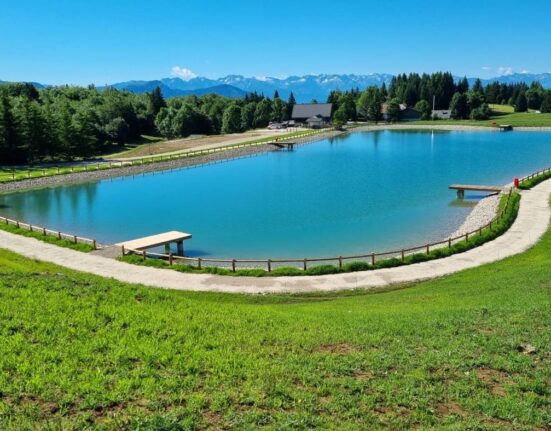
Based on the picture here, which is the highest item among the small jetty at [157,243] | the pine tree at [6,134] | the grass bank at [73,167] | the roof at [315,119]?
the roof at [315,119]

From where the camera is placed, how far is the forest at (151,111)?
2928 inches

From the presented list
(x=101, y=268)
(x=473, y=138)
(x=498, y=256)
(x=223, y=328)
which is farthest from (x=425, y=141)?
(x=223, y=328)

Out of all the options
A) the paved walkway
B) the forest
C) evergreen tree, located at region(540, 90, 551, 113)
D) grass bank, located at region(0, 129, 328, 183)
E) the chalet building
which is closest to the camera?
the paved walkway

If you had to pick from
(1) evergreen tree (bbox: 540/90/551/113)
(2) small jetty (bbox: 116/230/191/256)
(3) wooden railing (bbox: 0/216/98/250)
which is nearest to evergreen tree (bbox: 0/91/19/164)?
(3) wooden railing (bbox: 0/216/98/250)

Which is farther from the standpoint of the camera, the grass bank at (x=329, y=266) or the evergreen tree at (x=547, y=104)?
the evergreen tree at (x=547, y=104)

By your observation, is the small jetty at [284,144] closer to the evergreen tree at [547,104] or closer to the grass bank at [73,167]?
the grass bank at [73,167]

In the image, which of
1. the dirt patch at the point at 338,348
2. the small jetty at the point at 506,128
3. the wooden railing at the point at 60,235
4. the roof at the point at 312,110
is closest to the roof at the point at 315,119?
the roof at the point at 312,110

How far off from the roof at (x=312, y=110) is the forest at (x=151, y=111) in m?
3.44

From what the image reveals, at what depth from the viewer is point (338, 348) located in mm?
12164

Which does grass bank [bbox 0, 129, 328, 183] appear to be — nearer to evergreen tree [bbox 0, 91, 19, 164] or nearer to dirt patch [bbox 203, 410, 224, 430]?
evergreen tree [bbox 0, 91, 19, 164]

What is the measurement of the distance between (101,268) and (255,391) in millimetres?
18740

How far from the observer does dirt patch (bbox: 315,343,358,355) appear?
11883 millimetres

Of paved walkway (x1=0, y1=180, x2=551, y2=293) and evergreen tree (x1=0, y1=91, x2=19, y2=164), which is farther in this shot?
evergreen tree (x1=0, y1=91, x2=19, y2=164)

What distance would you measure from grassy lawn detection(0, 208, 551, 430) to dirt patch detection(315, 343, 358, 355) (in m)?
0.07
